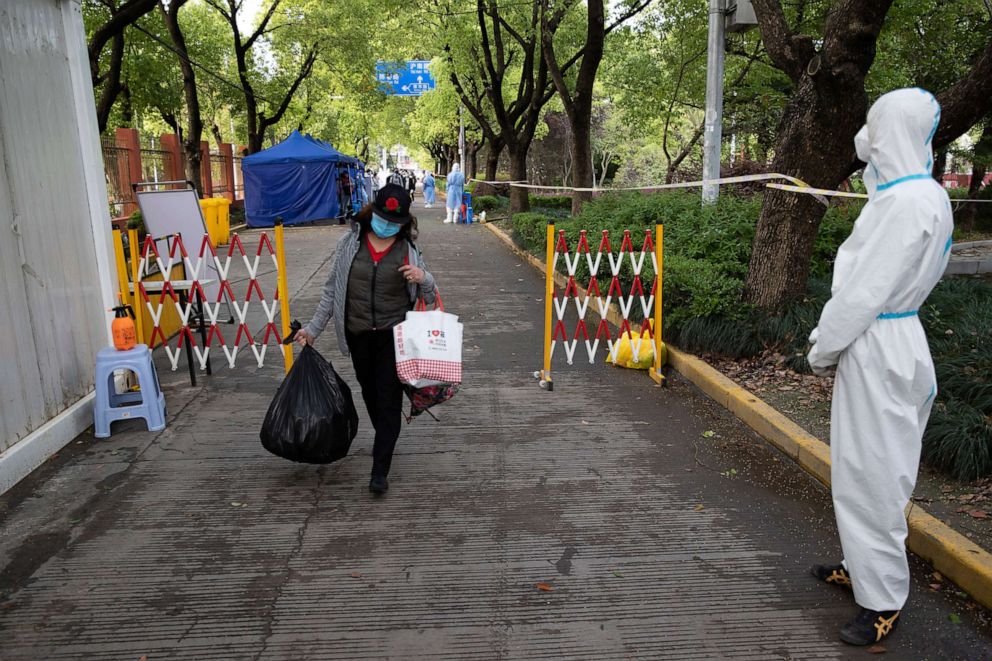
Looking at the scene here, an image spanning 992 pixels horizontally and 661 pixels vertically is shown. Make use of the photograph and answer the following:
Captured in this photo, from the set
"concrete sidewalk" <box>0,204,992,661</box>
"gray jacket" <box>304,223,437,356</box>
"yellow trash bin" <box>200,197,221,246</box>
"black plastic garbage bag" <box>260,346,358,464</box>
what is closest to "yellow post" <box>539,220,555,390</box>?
"concrete sidewalk" <box>0,204,992,661</box>

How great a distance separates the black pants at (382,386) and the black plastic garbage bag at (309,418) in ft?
0.67

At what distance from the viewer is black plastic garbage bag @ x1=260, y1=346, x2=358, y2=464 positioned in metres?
4.43

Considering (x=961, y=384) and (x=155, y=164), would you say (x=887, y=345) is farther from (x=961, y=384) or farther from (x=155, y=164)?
(x=155, y=164)

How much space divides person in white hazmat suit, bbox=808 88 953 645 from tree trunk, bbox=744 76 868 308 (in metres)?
3.74

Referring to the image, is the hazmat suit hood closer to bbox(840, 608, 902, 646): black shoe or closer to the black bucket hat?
bbox(840, 608, 902, 646): black shoe

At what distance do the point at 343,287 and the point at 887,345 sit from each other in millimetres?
2886

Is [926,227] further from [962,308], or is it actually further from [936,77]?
[936,77]

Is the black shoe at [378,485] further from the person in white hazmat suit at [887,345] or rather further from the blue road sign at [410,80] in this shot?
the blue road sign at [410,80]

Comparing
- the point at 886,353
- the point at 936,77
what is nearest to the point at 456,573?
the point at 886,353

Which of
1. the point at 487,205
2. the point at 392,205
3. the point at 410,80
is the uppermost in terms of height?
the point at 410,80

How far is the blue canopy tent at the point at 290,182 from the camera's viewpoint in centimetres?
2397

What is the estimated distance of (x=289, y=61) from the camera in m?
27.6

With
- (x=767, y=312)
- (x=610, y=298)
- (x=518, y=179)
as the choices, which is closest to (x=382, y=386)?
(x=610, y=298)

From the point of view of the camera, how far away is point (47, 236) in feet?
17.5
